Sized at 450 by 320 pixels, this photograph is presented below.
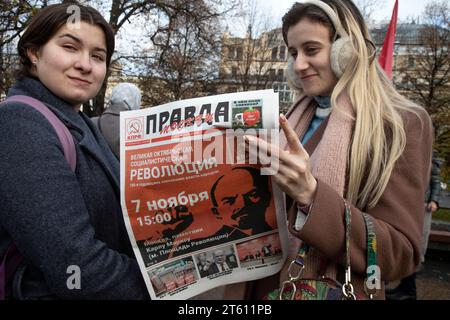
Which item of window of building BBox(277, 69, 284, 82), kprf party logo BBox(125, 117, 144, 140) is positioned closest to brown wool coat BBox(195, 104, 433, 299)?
kprf party logo BBox(125, 117, 144, 140)

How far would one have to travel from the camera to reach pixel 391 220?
1.14 metres

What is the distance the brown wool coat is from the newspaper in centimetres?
12

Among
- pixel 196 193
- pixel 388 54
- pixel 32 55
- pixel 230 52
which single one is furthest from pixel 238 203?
pixel 230 52

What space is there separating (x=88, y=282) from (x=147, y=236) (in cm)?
20

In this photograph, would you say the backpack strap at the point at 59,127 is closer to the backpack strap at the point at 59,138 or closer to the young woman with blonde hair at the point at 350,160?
the backpack strap at the point at 59,138

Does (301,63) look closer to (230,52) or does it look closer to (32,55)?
(32,55)

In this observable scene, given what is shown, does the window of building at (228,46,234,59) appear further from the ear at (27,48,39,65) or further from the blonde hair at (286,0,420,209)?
the ear at (27,48,39,65)

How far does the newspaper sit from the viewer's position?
1045mm

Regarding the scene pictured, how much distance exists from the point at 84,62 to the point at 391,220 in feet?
3.61

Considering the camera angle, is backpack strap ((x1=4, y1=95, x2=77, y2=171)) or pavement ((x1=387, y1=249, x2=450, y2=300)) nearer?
backpack strap ((x1=4, y1=95, x2=77, y2=171))

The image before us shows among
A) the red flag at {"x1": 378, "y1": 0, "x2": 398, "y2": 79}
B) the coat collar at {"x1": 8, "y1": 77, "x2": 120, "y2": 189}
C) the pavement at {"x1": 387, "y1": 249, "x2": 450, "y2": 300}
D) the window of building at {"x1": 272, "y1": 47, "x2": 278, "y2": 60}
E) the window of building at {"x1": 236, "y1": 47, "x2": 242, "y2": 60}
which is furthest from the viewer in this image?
the window of building at {"x1": 272, "y1": 47, "x2": 278, "y2": 60}

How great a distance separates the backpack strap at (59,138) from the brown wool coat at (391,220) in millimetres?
697

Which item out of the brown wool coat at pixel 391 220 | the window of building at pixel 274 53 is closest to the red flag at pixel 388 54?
the brown wool coat at pixel 391 220

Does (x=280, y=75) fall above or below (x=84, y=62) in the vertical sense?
above
